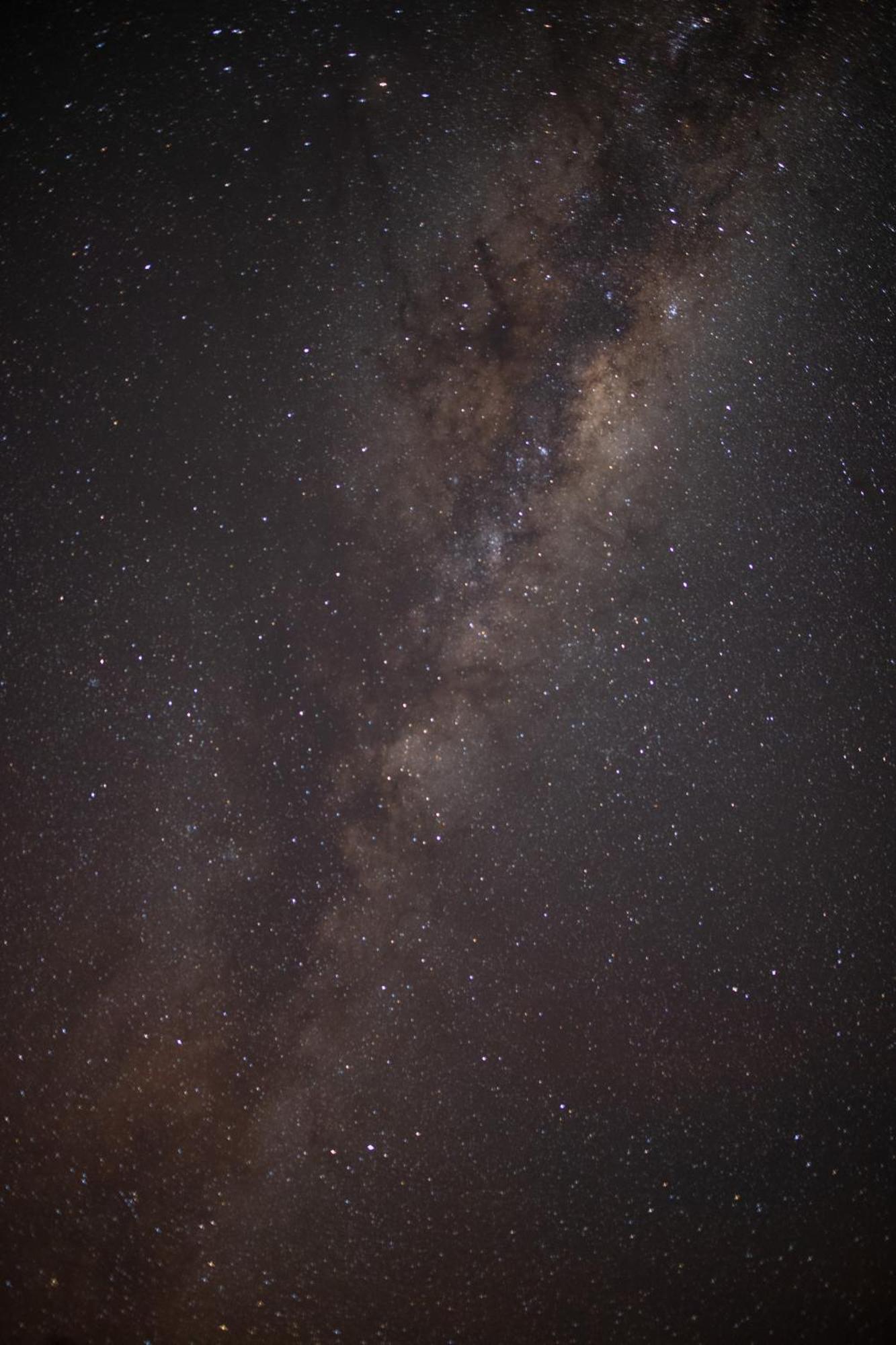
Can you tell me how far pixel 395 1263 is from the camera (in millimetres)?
1641

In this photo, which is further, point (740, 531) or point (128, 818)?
point (740, 531)

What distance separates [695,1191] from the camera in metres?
1.71

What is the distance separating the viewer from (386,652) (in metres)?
1.61

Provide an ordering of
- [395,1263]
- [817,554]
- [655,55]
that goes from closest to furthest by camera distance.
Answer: [655,55]
[395,1263]
[817,554]

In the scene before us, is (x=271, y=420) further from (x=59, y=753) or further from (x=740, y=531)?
(x=740, y=531)

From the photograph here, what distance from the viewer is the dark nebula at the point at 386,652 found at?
156cm

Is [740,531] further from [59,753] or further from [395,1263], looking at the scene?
[395,1263]

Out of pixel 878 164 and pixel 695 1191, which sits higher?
pixel 878 164

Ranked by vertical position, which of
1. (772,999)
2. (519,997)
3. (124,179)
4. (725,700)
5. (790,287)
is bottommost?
(772,999)

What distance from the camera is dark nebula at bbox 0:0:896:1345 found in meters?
1.56

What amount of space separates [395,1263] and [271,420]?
225 centimetres

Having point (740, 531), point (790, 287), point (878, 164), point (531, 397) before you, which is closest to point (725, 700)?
point (740, 531)

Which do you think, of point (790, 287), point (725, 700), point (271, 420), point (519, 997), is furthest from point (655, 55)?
point (519, 997)

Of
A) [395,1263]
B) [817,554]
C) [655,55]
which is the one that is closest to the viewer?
[655,55]
